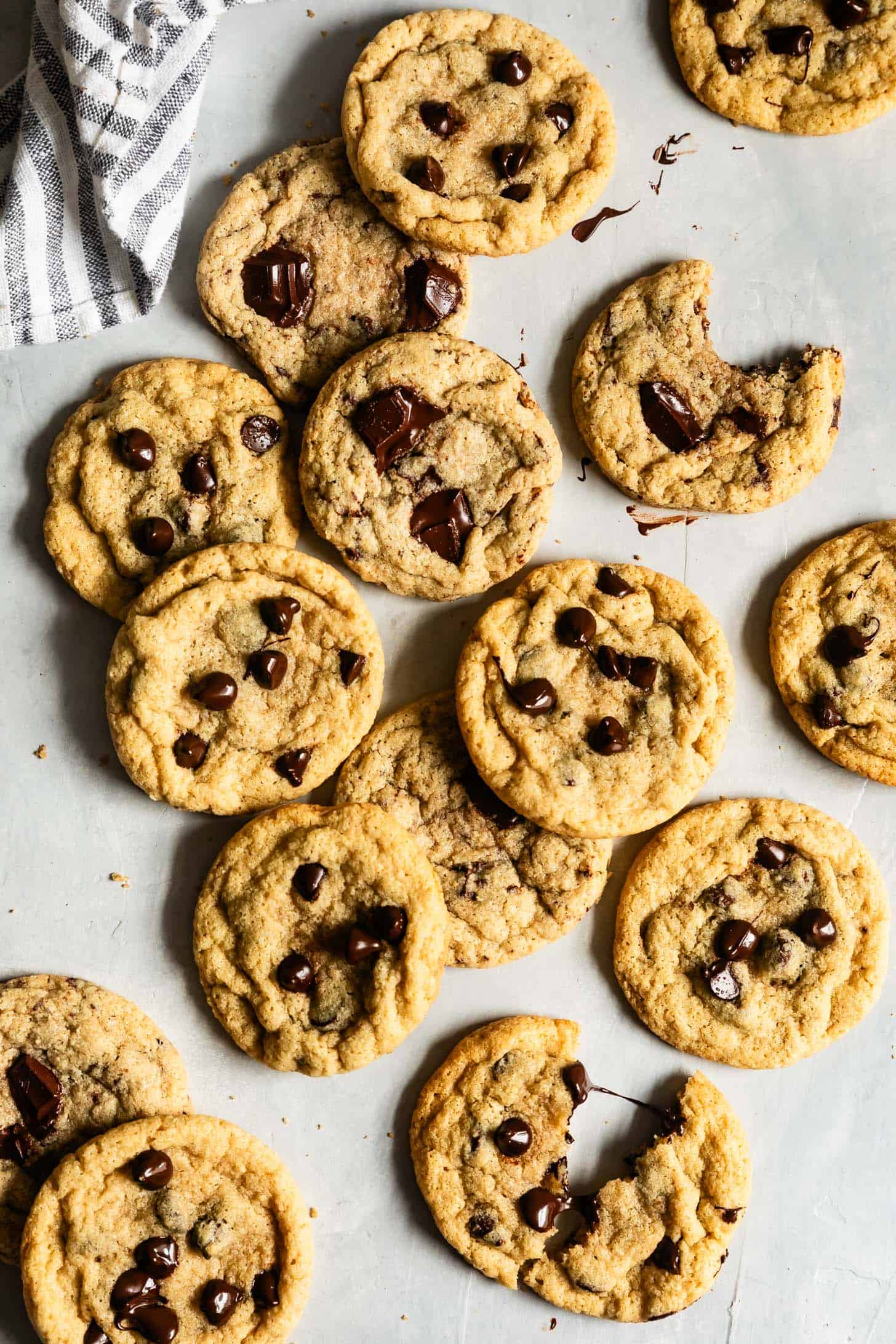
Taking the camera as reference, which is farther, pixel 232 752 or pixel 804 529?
pixel 804 529

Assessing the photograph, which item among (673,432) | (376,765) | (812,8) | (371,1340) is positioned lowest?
(371,1340)

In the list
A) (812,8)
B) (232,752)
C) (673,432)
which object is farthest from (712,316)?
(232,752)

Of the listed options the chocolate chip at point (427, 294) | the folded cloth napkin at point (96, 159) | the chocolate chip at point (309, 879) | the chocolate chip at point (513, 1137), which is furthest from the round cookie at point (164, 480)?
the chocolate chip at point (513, 1137)

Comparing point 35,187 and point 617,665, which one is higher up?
point 35,187

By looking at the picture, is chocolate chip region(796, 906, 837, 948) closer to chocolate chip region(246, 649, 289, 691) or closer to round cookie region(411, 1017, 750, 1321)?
round cookie region(411, 1017, 750, 1321)

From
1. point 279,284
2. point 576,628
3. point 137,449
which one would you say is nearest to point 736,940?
point 576,628

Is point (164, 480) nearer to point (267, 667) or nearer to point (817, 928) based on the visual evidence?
point (267, 667)

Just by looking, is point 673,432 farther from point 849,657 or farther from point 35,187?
point 35,187
